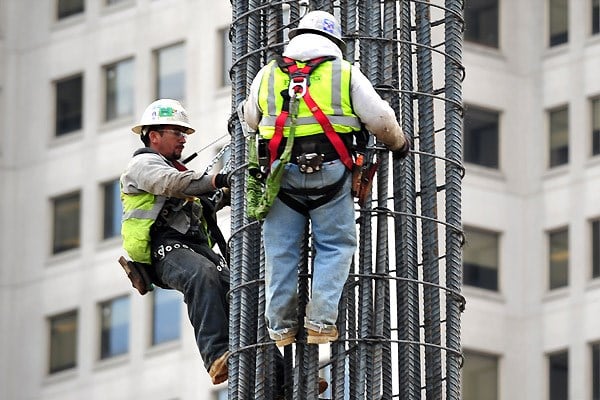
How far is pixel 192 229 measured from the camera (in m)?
17.8

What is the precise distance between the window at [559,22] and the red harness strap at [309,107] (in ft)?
145

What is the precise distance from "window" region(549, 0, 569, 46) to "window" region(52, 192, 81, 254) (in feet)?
40.2

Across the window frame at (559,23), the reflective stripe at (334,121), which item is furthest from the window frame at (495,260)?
the reflective stripe at (334,121)

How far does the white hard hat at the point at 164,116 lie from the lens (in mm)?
18000

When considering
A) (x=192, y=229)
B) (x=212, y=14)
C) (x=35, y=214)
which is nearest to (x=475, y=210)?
(x=212, y=14)

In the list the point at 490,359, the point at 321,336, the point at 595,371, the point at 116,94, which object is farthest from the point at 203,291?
the point at 116,94

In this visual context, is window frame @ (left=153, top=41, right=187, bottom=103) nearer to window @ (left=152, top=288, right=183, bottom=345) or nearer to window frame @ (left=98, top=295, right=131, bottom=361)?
window @ (left=152, top=288, right=183, bottom=345)

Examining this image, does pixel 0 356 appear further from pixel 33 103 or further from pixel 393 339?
pixel 393 339

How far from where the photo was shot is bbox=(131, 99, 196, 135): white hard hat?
1800cm

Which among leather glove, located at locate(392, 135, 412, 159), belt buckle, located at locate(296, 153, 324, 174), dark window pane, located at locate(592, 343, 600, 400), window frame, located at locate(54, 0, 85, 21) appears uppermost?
window frame, located at locate(54, 0, 85, 21)

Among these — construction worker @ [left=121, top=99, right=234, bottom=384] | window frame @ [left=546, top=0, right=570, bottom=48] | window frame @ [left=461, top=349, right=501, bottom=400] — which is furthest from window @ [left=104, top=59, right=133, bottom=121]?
construction worker @ [left=121, top=99, right=234, bottom=384]

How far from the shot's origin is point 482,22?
58.6 meters

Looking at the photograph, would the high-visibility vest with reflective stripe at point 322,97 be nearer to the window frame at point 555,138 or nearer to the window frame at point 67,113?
the window frame at point 555,138

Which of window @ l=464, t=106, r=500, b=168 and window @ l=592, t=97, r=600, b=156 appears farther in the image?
window @ l=464, t=106, r=500, b=168
